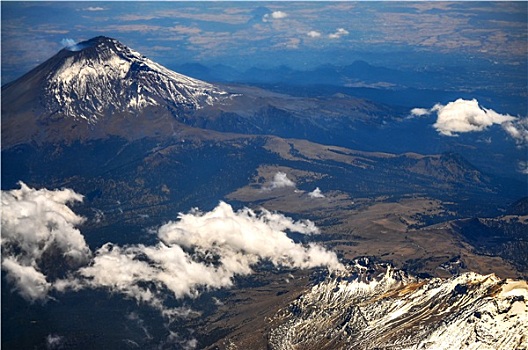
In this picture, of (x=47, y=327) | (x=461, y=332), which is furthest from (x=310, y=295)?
(x=47, y=327)

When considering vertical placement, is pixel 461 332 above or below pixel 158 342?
above

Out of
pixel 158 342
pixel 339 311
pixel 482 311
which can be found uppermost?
pixel 482 311

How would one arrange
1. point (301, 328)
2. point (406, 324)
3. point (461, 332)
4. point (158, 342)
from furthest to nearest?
point (158, 342) → point (301, 328) → point (406, 324) → point (461, 332)

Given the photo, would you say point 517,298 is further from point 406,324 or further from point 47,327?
point 47,327

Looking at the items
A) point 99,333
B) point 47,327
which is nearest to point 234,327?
point 99,333

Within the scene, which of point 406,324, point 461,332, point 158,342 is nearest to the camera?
point 461,332

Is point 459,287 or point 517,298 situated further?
point 459,287
